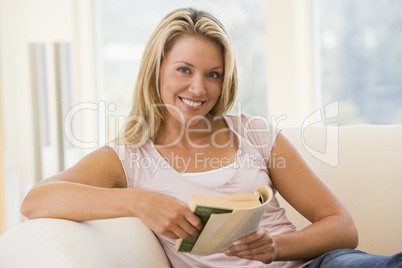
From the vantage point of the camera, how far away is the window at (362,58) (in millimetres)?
3428

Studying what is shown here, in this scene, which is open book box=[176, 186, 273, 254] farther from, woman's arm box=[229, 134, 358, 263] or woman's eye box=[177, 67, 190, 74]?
woman's eye box=[177, 67, 190, 74]

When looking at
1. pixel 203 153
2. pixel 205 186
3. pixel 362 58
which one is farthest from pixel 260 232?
pixel 362 58

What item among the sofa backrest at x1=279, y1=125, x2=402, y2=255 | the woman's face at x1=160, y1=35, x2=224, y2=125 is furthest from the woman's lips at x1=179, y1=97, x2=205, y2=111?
the sofa backrest at x1=279, y1=125, x2=402, y2=255

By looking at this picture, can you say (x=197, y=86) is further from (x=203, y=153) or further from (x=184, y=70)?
(x=203, y=153)

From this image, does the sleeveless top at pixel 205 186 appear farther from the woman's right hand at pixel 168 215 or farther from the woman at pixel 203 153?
the woman's right hand at pixel 168 215

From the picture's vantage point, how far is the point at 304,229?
1.51 meters

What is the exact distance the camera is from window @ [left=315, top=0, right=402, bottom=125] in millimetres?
3428

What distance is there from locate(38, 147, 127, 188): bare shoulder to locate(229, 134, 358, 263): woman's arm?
462 millimetres

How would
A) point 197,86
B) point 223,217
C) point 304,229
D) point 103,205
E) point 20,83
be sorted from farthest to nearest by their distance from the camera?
point 20,83, point 197,86, point 304,229, point 103,205, point 223,217

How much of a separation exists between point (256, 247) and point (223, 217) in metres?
0.27

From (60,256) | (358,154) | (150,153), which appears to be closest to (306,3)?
(358,154)

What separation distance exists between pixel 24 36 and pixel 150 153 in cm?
273

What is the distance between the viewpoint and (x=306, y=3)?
11.7 feet

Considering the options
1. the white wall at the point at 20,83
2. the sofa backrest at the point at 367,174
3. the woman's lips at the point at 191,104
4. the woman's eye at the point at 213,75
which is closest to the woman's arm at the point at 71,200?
the woman's lips at the point at 191,104
